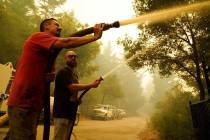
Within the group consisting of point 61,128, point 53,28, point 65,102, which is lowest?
point 61,128

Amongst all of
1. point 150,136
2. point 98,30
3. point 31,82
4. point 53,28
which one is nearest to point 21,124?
point 31,82

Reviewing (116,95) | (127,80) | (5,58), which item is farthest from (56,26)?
(127,80)

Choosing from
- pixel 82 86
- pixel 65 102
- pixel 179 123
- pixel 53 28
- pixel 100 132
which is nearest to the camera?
pixel 53 28

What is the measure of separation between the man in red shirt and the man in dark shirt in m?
1.76

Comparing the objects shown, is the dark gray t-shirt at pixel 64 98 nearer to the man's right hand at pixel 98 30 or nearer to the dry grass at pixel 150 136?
the man's right hand at pixel 98 30

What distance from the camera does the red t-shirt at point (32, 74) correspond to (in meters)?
3.56

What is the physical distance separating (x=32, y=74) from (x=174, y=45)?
10.4m

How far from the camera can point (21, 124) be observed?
138 inches

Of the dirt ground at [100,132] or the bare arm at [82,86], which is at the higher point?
the bare arm at [82,86]

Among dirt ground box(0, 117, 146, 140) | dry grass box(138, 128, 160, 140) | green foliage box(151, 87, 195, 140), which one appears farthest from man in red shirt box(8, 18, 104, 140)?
dry grass box(138, 128, 160, 140)

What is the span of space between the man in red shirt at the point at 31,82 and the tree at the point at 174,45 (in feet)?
28.8

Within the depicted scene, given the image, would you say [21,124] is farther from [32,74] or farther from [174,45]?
[174,45]

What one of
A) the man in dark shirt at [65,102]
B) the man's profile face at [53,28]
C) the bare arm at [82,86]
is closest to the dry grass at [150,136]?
the man in dark shirt at [65,102]

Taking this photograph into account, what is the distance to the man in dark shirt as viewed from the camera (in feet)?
17.8
